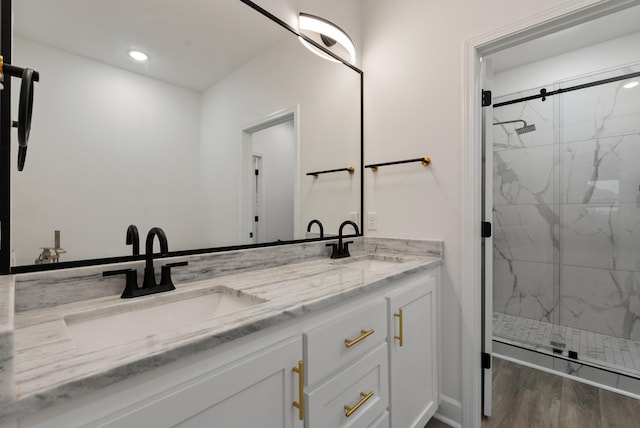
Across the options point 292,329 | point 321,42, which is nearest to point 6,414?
point 292,329

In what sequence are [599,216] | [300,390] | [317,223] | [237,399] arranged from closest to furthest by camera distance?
[237,399] < [300,390] < [317,223] < [599,216]

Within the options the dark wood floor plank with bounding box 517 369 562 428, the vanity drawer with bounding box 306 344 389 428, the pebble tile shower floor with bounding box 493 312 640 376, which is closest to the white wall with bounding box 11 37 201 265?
Result: the vanity drawer with bounding box 306 344 389 428

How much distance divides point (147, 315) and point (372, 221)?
1415mm

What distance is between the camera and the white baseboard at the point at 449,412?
1.59 metres

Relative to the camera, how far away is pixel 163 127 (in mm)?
1157

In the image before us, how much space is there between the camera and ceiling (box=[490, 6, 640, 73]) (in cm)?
215

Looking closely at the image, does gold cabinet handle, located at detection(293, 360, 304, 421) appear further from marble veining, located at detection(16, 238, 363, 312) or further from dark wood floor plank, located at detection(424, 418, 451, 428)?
dark wood floor plank, located at detection(424, 418, 451, 428)

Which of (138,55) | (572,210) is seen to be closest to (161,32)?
(138,55)

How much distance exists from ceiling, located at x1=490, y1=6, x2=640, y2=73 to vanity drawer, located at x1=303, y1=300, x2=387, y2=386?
6.51ft

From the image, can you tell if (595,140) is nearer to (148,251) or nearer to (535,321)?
(535,321)

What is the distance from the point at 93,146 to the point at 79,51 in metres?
0.30

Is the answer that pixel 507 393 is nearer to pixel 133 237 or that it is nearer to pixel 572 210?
pixel 572 210

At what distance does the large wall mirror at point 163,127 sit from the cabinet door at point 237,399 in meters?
0.63

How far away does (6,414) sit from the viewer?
0.41 m
